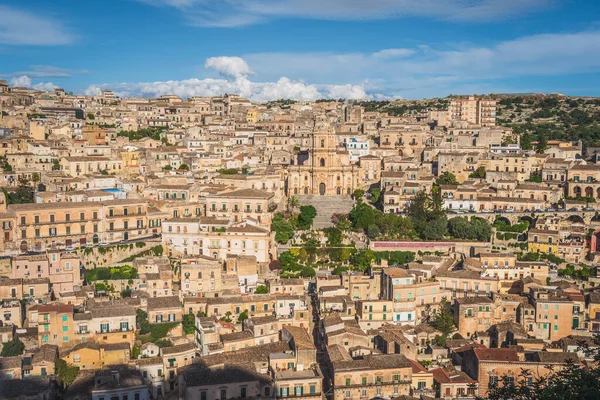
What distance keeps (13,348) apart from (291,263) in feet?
46.0

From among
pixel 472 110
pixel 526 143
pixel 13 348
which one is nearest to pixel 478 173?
pixel 526 143

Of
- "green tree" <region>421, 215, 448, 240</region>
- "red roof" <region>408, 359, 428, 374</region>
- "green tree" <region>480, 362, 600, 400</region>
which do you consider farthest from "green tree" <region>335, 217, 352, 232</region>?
"green tree" <region>480, 362, 600, 400</region>

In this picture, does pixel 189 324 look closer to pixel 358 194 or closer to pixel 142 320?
pixel 142 320

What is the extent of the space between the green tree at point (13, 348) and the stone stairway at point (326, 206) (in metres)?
18.5

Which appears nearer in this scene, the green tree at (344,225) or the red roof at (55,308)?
the red roof at (55,308)

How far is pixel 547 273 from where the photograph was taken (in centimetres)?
3316

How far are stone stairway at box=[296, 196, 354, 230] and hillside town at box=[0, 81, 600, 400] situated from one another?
190 mm

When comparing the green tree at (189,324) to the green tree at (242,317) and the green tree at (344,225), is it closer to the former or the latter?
the green tree at (242,317)

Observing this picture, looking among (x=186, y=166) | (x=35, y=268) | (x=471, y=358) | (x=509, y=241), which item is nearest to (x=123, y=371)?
(x=35, y=268)

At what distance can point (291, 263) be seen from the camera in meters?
34.0

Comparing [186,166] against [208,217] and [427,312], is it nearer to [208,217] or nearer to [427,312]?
[208,217]

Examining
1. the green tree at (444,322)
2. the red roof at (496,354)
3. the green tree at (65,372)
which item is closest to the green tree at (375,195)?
the green tree at (444,322)

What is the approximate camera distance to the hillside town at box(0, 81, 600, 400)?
2375 cm

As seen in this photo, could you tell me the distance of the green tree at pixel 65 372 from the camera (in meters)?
23.5
